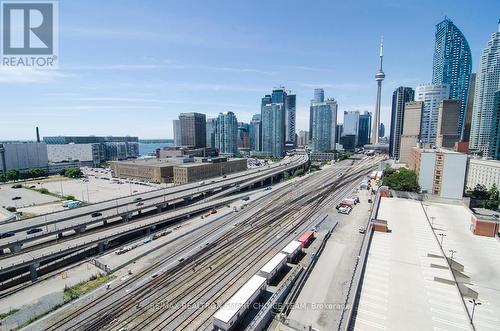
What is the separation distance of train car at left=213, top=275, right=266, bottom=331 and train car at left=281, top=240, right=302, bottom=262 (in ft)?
26.3

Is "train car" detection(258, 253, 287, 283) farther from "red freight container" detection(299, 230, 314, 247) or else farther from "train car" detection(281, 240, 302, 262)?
"red freight container" detection(299, 230, 314, 247)

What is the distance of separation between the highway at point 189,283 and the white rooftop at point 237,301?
2.61 metres

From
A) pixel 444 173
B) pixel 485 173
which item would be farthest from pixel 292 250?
pixel 485 173

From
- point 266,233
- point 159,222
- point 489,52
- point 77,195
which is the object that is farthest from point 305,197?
point 489,52

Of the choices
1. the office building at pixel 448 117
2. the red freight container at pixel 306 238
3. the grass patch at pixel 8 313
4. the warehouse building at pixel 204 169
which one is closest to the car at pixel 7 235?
the grass patch at pixel 8 313

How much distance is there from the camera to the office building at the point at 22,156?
146750 mm

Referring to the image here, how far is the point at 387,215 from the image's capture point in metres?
56.0

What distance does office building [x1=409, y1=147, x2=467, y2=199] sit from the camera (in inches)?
2721

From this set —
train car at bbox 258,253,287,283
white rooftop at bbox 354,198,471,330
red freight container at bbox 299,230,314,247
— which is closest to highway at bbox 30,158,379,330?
red freight container at bbox 299,230,314,247

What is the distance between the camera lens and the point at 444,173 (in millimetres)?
71250

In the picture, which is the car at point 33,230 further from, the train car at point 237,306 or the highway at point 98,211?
the train car at point 237,306

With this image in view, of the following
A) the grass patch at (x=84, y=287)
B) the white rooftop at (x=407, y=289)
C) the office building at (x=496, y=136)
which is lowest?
the grass patch at (x=84, y=287)

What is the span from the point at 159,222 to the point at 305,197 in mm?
46390

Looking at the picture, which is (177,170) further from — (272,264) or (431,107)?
(431,107)
